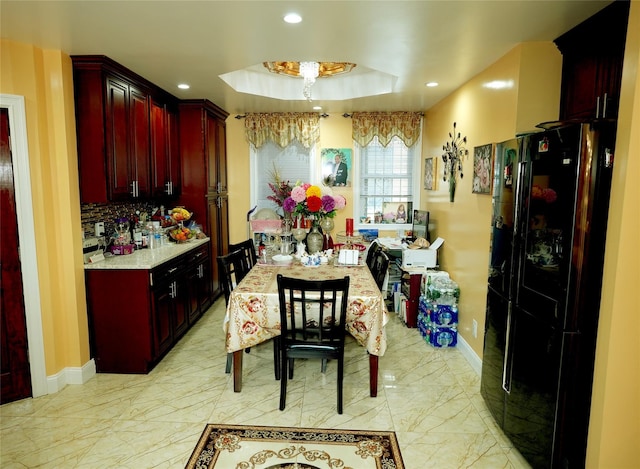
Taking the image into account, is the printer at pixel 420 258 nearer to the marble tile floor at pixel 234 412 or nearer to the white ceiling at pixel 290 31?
the marble tile floor at pixel 234 412

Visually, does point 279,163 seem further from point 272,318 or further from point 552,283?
point 552,283

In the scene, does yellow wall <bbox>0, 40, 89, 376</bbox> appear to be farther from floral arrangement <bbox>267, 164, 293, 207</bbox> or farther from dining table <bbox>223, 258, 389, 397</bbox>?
floral arrangement <bbox>267, 164, 293, 207</bbox>

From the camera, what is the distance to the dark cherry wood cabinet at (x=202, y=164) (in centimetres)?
485

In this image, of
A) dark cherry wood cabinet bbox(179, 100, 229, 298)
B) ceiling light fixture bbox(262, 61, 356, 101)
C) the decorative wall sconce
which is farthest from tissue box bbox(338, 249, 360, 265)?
dark cherry wood cabinet bbox(179, 100, 229, 298)

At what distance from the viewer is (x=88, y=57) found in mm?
3068

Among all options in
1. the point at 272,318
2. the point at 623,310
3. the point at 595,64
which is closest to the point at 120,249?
the point at 272,318

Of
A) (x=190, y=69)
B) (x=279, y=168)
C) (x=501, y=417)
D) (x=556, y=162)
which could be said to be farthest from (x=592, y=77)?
(x=279, y=168)

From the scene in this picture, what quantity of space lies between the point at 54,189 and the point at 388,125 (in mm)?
4072

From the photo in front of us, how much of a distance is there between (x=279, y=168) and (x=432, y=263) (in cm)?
260

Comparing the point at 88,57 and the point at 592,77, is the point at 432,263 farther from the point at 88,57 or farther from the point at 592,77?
the point at 88,57

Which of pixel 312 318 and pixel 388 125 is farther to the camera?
pixel 388 125

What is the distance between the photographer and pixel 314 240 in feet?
12.4

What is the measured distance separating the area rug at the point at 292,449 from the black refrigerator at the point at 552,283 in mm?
787

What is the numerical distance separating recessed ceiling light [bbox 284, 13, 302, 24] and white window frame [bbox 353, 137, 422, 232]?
11.1 feet
